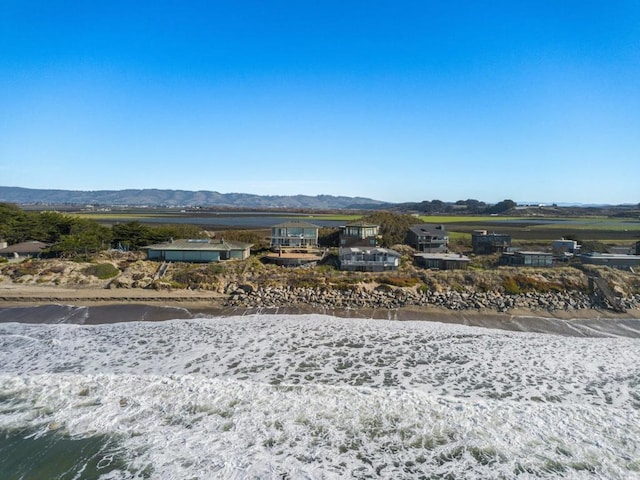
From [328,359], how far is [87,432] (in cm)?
925

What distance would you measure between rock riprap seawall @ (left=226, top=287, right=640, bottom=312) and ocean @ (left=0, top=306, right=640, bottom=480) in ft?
15.5

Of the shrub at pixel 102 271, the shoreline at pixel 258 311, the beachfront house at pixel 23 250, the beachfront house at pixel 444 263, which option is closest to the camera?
the shoreline at pixel 258 311

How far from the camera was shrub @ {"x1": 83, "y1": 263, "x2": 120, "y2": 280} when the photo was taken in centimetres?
3061

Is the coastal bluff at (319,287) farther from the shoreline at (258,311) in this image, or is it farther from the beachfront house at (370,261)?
the beachfront house at (370,261)

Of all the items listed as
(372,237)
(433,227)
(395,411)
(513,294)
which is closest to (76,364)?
(395,411)

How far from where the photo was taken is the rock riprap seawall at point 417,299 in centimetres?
2550

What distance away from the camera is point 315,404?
1312 centimetres

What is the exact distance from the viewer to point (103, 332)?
20.2 metres

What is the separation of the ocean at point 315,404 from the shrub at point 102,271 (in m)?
10.1

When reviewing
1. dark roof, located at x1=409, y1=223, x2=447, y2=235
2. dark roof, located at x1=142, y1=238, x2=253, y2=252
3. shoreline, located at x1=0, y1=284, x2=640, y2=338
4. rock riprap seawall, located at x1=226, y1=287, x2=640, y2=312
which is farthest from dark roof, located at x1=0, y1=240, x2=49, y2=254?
dark roof, located at x1=409, y1=223, x2=447, y2=235

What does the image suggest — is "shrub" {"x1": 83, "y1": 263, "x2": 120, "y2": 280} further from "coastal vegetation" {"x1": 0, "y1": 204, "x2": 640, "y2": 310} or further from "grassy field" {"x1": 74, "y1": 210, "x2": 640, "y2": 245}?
"grassy field" {"x1": 74, "y1": 210, "x2": 640, "y2": 245}

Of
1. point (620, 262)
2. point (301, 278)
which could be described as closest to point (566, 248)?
point (620, 262)

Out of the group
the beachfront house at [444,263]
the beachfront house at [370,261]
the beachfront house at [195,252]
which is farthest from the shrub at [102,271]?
the beachfront house at [444,263]

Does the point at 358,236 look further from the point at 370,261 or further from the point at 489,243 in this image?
the point at 489,243
